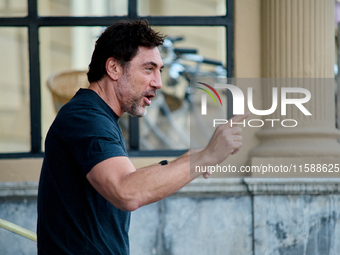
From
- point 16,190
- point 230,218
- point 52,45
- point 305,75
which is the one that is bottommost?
point 230,218

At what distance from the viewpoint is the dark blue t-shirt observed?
186 cm

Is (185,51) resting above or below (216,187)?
above

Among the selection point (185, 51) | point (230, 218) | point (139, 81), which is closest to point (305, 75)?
point (230, 218)

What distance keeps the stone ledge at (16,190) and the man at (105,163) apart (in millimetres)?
2123

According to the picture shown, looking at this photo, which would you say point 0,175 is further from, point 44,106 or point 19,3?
point 19,3

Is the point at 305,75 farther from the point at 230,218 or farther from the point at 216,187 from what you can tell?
the point at 230,218

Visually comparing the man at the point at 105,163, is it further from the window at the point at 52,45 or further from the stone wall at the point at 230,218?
the window at the point at 52,45

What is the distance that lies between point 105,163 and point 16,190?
2594mm

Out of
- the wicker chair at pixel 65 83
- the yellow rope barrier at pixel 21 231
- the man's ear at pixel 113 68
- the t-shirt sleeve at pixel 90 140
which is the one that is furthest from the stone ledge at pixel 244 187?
the t-shirt sleeve at pixel 90 140

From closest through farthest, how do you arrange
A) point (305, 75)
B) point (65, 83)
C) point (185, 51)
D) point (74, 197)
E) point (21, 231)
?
1. point (74, 197)
2. point (21, 231)
3. point (305, 75)
4. point (65, 83)
5. point (185, 51)

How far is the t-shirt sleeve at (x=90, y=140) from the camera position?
1.76m

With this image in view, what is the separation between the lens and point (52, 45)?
21.3ft

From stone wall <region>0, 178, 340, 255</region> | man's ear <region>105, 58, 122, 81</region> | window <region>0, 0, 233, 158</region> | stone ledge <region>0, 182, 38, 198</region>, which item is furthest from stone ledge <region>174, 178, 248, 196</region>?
man's ear <region>105, 58, 122, 81</region>

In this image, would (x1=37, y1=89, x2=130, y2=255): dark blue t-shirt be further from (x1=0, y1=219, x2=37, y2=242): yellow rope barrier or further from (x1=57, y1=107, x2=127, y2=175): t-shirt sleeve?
(x1=0, y1=219, x2=37, y2=242): yellow rope barrier
